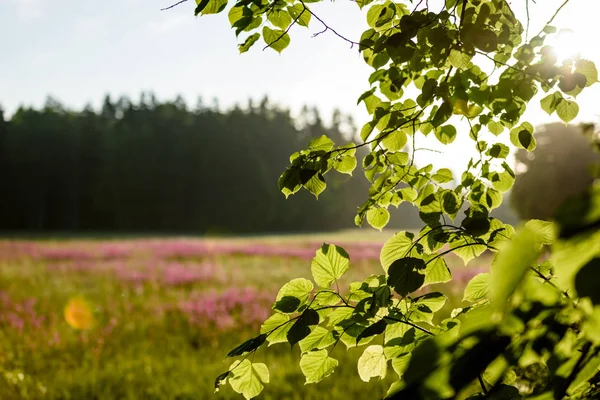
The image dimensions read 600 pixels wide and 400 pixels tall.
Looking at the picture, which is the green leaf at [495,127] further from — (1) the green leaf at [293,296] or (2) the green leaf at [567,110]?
(1) the green leaf at [293,296]

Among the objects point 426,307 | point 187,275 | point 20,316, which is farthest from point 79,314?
point 426,307

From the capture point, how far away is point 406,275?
3.85 feet

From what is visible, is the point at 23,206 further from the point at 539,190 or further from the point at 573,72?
the point at 573,72

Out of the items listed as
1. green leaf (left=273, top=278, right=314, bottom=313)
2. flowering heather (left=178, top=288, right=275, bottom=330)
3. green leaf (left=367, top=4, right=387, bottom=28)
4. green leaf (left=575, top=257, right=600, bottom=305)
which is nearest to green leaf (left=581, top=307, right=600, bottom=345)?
green leaf (left=575, top=257, right=600, bottom=305)

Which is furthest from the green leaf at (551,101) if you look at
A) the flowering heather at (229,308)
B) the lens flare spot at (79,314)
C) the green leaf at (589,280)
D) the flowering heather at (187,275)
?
the flowering heather at (187,275)

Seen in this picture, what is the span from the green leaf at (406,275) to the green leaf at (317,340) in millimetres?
246

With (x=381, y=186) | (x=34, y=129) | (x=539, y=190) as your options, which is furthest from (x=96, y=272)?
(x=34, y=129)

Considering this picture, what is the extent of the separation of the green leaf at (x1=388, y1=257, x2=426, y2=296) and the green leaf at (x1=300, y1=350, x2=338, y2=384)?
1.02 feet

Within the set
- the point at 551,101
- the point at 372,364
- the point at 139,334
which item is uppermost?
the point at 551,101

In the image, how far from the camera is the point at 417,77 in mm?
1480

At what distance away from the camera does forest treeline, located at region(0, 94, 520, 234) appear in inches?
2067

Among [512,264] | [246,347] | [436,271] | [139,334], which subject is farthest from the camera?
[139,334]

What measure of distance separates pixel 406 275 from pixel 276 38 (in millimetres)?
798

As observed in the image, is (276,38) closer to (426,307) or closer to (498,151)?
(498,151)
